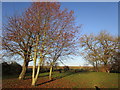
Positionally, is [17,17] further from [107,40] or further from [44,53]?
[107,40]

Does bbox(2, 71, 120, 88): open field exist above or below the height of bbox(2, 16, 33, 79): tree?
below

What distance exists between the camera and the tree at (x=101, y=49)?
89.7ft

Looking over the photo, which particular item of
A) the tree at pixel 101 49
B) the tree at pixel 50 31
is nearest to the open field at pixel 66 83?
the tree at pixel 50 31

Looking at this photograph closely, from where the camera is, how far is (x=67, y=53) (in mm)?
11695

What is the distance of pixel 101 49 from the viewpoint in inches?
1150

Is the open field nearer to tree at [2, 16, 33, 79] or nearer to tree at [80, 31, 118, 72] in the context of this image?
tree at [2, 16, 33, 79]

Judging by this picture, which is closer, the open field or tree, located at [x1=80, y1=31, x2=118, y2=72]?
the open field

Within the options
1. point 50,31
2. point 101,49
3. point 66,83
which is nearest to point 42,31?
point 50,31

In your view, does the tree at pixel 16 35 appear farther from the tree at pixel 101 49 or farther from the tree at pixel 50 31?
the tree at pixel 101 49

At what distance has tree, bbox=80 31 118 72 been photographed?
2733cm

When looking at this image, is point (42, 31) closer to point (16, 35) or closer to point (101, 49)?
point (16, 35)

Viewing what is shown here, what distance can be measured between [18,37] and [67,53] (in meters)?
5.56

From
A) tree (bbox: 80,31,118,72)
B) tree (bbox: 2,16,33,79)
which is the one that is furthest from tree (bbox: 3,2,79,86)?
tree (bbox: 80,31,118,72)

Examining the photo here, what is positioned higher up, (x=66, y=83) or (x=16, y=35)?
(x=16, y=35)
